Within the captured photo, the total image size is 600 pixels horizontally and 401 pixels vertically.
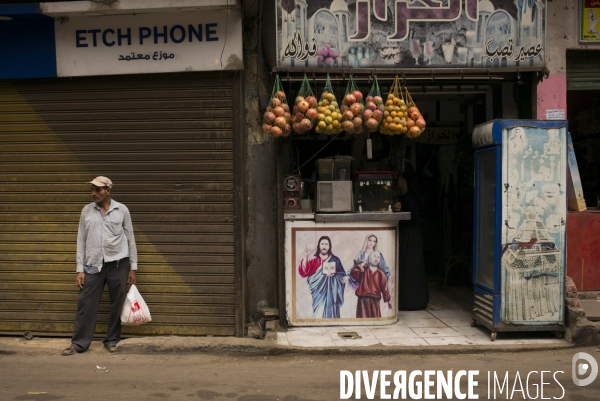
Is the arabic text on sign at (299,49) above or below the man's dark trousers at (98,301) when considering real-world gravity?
above

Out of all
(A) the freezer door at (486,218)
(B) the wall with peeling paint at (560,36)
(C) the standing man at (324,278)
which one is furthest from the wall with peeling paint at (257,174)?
(B) the wall with peeling paint at (560,36)

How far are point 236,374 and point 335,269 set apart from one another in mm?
2019

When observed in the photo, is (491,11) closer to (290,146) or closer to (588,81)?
(588,81)

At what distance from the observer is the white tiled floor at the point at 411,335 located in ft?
Result: 21.9

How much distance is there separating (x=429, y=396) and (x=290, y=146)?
395 centimetres

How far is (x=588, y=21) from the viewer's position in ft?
24.9

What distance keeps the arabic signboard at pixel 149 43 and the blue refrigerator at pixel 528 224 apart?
318 cm

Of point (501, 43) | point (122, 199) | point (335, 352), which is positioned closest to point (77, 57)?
point (122, 199)

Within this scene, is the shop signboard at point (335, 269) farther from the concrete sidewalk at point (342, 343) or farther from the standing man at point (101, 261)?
the standing man at point (101, 261)

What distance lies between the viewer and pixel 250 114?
7.34 meters

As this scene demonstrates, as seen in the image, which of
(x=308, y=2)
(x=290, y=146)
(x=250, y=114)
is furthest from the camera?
(x=290, y=146)

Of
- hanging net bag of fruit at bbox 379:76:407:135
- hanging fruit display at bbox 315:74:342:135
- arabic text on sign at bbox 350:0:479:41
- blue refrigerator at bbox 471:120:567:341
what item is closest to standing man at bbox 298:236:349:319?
hanging fruit display at bbox 315:74:342:135

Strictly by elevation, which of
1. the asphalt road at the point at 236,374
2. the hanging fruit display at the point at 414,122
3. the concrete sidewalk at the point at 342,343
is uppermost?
the hanging fruit display at the point at 414,122

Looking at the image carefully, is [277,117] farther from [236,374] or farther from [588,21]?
→ [588,21]
